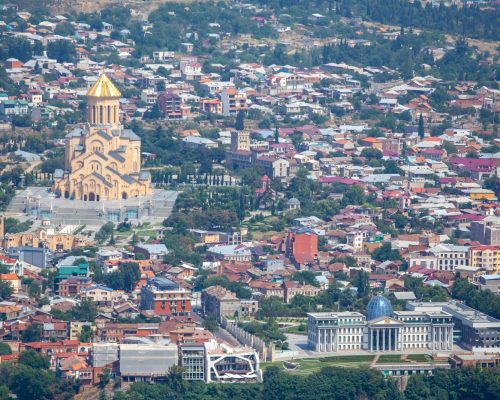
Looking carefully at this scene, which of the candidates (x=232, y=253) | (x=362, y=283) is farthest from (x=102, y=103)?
(x=362, y=283)

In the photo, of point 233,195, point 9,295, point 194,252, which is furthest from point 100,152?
point 9,295

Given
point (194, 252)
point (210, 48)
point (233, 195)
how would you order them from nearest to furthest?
point (194, 252)
point (233, 195)
point (210, 48)

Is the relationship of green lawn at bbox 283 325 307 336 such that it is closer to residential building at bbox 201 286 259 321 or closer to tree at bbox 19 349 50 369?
residential building at bbox 201 286 259 321

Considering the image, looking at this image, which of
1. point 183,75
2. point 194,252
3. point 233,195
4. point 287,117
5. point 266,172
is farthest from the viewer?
point 183,75

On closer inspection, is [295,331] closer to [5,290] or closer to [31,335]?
[31,335]

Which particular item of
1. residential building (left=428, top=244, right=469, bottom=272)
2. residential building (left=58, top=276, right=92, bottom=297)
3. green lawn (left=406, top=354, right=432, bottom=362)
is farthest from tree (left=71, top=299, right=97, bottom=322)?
residential building (left=428, top=244, right=469, bottom=272)

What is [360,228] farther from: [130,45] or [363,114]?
[130,45]

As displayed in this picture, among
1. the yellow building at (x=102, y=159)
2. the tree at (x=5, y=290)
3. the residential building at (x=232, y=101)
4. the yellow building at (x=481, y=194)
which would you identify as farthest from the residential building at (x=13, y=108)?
the tree at (x=5, y=290)
